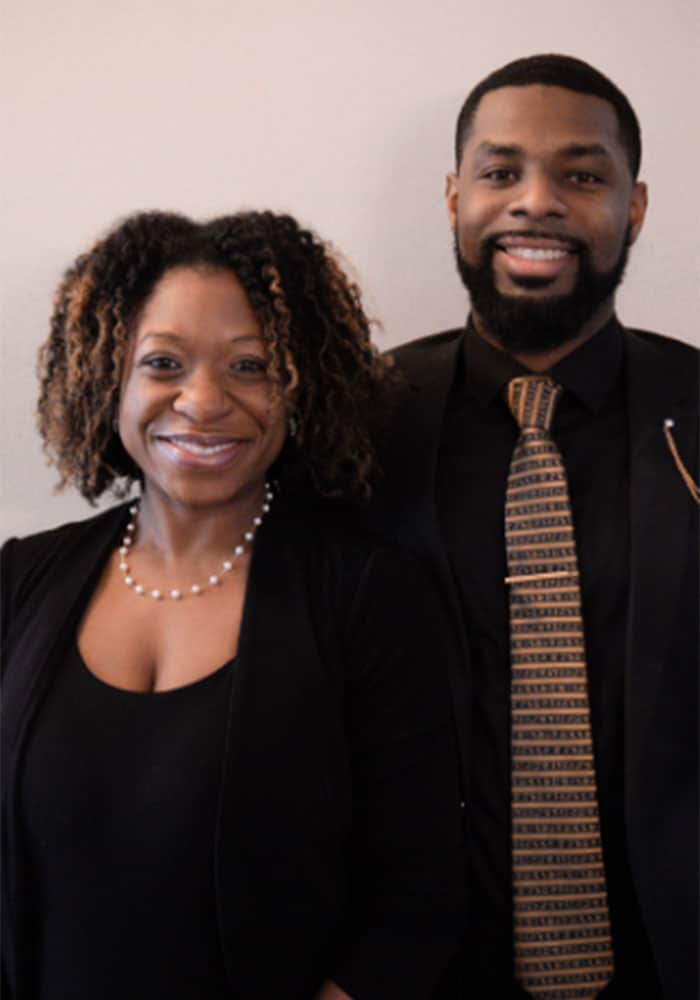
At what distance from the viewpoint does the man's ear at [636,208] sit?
5.19 feet

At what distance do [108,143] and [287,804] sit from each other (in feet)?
4.19

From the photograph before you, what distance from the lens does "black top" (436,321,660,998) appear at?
4.63 ft

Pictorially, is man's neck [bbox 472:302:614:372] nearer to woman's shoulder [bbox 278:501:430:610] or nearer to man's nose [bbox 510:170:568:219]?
man's nose [bbox 510:170:568:219]

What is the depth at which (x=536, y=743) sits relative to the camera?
4.57 feet

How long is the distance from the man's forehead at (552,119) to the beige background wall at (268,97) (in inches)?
16.2

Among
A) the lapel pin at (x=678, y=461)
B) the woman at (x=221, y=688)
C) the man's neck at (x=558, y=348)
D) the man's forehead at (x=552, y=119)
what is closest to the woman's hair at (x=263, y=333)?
the woman at (x=221, y=688)

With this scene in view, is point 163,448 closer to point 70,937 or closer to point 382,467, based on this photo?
point 382,467

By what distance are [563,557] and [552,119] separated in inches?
25.2

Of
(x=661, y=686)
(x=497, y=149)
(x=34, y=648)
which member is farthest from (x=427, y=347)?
(x=34, y=648)

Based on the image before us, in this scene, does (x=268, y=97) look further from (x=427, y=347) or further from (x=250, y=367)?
(x=250, y=367)

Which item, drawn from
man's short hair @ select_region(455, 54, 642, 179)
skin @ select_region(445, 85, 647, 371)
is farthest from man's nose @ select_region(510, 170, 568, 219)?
man's short hair @ select_region(455, 54, 642, 179)

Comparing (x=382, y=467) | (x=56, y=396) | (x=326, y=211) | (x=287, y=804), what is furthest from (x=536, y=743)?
(x=326, y=211)

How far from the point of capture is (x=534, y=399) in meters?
1.49

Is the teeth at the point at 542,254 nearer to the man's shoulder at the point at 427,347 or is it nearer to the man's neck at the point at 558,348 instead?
the man's neck at the point at 558,348
